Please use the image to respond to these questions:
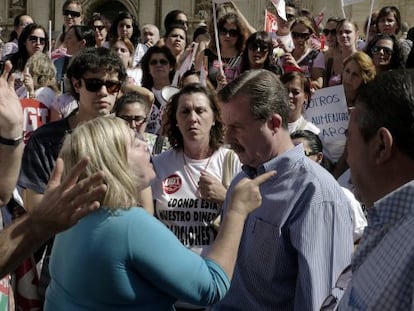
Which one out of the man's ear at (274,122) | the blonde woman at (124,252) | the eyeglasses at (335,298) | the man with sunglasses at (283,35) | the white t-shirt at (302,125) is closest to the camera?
the eyeglasses at (335,298)

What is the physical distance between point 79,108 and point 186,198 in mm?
998

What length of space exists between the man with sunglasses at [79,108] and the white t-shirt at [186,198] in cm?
55

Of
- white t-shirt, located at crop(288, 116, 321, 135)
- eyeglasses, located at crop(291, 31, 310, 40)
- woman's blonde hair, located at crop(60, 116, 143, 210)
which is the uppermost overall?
eyeglasses, located at crop(291, 31, 310, 40)

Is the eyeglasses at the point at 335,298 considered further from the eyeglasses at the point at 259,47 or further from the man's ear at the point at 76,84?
the eyeglasses at the point at 259,47

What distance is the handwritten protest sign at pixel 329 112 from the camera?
6.57m

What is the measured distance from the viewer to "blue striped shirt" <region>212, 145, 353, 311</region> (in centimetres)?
311

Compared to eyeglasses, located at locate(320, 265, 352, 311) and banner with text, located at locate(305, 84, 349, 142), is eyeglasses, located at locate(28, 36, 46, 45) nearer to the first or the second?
banner with text, located at locate(305, 84, 349, 142)

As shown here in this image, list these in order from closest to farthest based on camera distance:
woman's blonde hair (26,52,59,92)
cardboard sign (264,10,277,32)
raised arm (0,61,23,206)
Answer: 1. raised arm (0,61,23,206)
2. woman's blonde hair (26,52,59,92)
3. cardboard sign (264,10,277,32)

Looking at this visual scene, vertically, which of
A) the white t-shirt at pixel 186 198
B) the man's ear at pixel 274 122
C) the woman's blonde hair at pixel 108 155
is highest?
the man's ear at pixel 274 122

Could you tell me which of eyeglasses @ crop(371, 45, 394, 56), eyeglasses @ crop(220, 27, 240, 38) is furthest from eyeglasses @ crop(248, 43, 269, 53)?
eyeglasses @ crop(371, 45, 394, 56)

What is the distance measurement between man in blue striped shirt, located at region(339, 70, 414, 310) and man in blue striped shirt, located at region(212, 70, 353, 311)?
822 millimetres

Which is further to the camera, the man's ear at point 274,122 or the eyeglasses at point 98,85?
the eyeglasses at point 98,85

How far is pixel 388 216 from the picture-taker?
6.72ft

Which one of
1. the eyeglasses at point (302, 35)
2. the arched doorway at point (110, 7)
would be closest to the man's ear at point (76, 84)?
the eyeglasses at point (302, 35)
